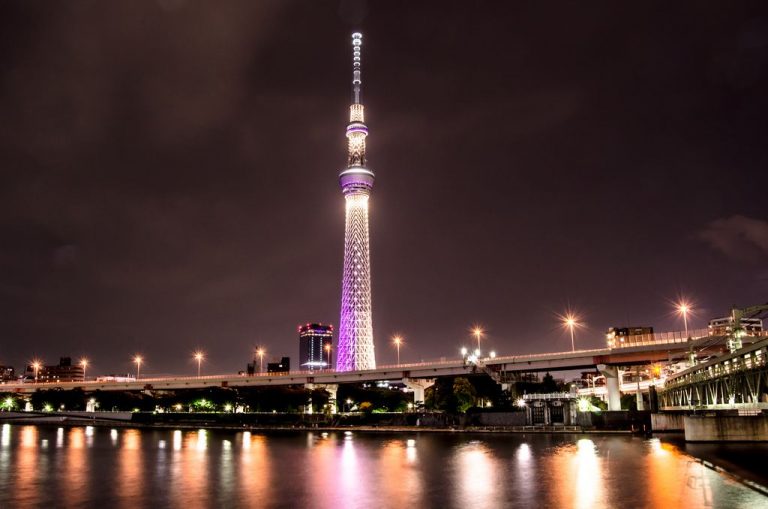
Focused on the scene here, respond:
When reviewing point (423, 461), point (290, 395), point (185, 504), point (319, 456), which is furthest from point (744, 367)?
point (290, 395)

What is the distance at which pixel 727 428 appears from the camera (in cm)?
6244

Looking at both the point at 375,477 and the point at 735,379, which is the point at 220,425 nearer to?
the point at 375,477

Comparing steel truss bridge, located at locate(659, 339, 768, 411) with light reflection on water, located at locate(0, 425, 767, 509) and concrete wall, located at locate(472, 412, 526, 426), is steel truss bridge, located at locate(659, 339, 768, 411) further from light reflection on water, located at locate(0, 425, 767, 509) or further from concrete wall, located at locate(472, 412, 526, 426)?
concrete wall, located at locate(472, 412, 526, 426)

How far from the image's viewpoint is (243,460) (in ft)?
191

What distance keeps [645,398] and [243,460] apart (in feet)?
299

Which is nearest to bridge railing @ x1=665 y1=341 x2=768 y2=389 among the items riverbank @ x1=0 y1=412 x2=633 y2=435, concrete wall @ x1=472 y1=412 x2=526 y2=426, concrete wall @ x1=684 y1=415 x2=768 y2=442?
concrete wall @ x1=684 y1=415 x2=768 y2=442

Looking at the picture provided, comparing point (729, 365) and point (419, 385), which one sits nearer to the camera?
point (729, 365)

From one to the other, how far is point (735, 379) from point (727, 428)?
11.4 meters

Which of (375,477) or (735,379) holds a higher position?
(735,379)

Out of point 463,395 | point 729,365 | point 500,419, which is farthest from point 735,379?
point 463,395

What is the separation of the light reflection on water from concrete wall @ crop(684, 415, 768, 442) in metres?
3.63

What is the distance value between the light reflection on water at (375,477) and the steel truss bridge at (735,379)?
21.7 ft

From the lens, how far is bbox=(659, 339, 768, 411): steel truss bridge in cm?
4747

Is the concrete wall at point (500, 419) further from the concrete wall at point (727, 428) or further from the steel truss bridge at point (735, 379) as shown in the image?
the concrete wall at point (727, 428)
